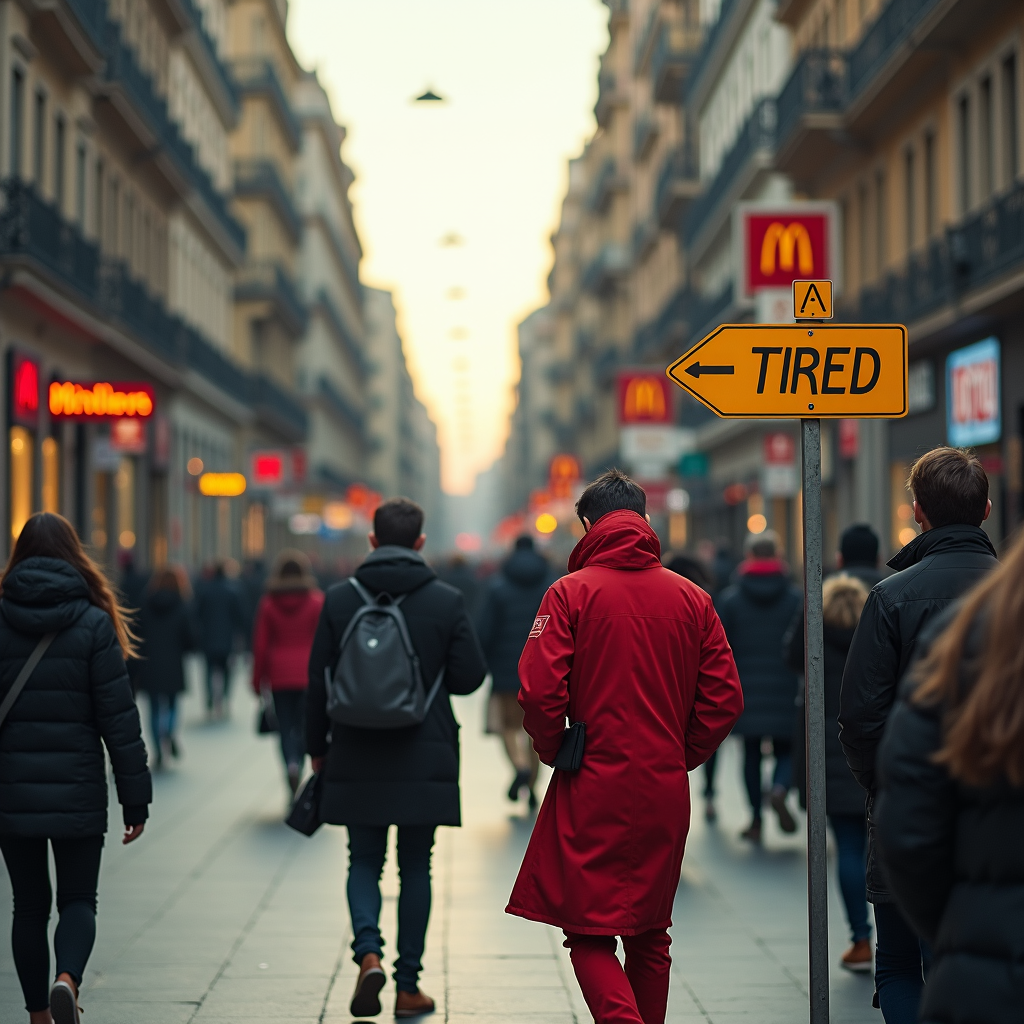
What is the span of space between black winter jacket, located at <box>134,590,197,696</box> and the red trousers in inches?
465

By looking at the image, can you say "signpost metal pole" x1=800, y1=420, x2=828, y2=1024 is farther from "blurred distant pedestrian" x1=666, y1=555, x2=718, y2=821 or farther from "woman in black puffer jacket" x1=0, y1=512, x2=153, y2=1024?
"blurred distant pedestrian" x1=666, y1=555, x2=718, y2=821

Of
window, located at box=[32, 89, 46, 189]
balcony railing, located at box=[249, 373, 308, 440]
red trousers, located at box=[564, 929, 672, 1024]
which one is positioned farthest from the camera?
balcony railing, located at box=[249, 373, 308, 440]

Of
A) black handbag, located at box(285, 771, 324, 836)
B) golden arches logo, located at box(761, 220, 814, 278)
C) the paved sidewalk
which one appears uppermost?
golden arches logo, located at box(761, 220, 814, 278)

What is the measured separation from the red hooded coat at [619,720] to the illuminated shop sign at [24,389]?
19.6 meters

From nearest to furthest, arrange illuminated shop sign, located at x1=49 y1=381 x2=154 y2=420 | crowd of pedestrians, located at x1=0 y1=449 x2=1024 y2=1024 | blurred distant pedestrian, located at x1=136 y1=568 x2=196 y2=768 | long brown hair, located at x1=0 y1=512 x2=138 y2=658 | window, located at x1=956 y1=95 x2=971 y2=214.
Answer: crowd of pedestrians, located at x1=0 y1=449 x2=1024 y2=1024 → long brown hair, located at x1=0 y1=512 x2=138 y2=658 → blurred distant pedestrian, located at x1=136 y1=568 x2=196 y2=768 → window, located at x1=956 y1=95 x2=971 y2=214 → illuminated shop sign, located at x1=49 y1=381 x2=154 y2=420

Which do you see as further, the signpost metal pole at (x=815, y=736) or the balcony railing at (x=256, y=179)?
Answer: the balcony railing at (x=256, y=179)

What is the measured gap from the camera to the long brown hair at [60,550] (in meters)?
6.71

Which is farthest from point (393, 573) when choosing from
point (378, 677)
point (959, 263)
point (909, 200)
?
point (909, 200)

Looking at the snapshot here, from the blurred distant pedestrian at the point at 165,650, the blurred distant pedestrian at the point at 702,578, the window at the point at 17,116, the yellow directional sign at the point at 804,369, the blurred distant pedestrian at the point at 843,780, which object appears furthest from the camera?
the window at the point at 17,116

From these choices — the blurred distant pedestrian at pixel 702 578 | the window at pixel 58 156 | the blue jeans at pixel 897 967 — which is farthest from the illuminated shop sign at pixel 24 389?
the blue jeans at pixel 897 967

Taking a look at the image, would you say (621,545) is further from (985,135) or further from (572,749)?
(985,135)

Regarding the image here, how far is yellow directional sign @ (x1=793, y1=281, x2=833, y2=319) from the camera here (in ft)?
20.6

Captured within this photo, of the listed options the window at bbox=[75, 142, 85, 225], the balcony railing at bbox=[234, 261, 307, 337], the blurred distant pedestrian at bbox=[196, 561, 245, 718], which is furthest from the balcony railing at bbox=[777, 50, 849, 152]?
the balcony railing at bbox=[234, 261, 307, 337]

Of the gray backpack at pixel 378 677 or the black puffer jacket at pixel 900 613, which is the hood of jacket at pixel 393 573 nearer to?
the gray backpack at pixel 378 677
